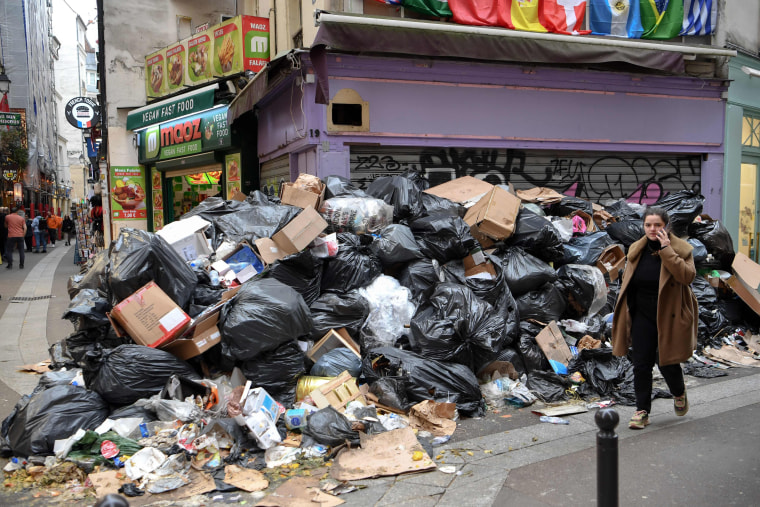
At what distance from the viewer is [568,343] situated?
231 inches

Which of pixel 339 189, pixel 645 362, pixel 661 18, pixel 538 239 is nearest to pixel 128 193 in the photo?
pixel 339 189

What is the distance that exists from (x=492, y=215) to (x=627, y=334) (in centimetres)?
218

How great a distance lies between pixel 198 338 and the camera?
4.64m

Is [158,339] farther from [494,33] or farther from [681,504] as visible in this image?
[494,33]

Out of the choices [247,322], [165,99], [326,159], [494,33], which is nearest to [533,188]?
[494,33]

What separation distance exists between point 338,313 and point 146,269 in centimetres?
162

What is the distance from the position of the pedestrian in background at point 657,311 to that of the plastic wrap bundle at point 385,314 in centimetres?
180

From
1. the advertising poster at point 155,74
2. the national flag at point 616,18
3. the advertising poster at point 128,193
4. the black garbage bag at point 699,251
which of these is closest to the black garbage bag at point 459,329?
the black garbage bag at point 699,251

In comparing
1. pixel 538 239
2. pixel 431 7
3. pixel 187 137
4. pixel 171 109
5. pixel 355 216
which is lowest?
pixel 538 239

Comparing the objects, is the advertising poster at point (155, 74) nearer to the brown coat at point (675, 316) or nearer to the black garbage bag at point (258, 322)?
→ the black garbage bag at point (258, 322)

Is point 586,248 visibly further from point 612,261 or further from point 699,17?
point 699,17

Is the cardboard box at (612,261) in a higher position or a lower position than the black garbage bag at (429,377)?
higher

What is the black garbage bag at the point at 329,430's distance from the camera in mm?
3996

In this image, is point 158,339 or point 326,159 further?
point 326,159
